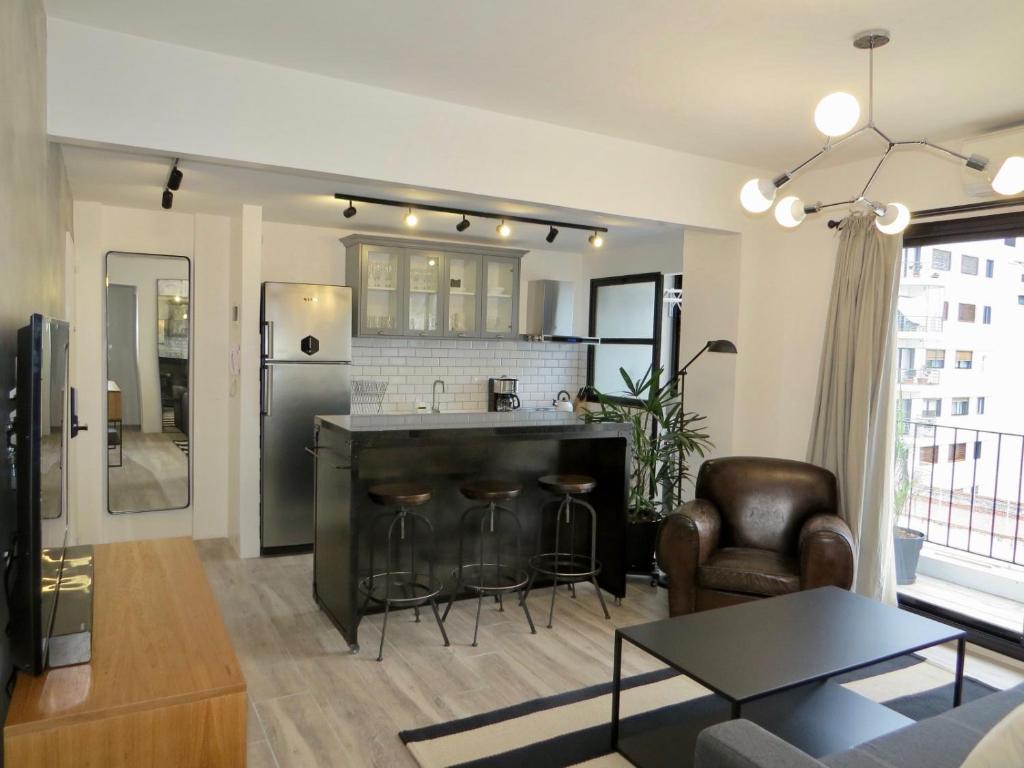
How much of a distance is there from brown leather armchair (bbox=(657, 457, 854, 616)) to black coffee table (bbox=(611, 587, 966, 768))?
1.85 ft

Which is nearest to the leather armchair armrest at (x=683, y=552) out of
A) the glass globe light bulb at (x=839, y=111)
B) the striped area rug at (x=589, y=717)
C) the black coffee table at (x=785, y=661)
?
the striped area rug at (x=589, y=717)

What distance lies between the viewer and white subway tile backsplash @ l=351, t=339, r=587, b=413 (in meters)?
6.39

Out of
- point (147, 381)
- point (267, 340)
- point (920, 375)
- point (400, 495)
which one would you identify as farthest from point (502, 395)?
point (920, 375)

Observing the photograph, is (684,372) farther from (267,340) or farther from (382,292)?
(267,340)

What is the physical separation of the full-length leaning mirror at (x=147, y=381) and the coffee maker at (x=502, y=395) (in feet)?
8.52

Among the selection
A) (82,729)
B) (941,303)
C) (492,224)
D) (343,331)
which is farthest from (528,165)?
(82,729)

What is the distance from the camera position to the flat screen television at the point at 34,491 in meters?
1.62

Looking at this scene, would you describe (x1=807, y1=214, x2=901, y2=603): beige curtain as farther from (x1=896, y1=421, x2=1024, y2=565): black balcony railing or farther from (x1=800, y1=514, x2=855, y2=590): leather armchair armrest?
(x1=800, y1=514, x2=855, y2=590): leather armchair armrest

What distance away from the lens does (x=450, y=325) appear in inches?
250

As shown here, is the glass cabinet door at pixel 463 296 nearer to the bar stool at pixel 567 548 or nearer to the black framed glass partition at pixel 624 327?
the black framed glass partition at pixel 624 327

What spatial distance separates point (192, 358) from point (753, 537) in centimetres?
415

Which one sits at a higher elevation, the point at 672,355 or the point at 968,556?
the point at 672,355

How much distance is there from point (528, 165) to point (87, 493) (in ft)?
12.6

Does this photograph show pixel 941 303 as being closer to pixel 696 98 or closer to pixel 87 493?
pixel 696 98
